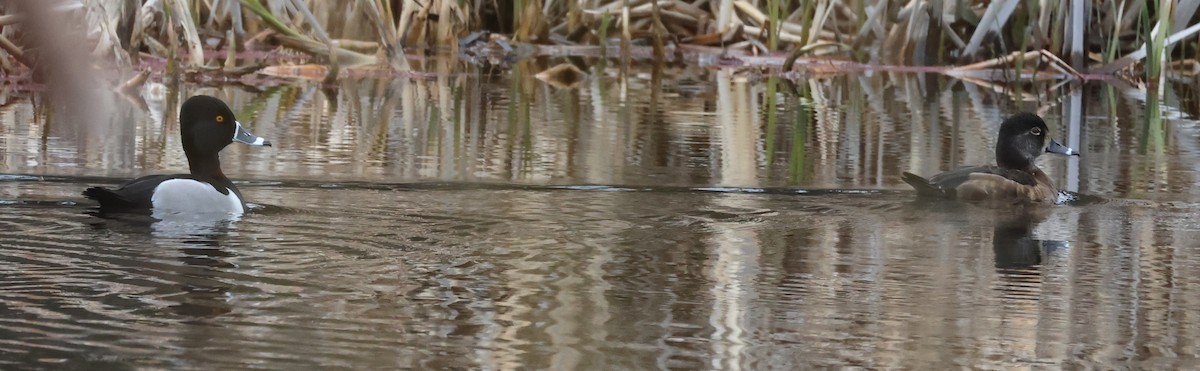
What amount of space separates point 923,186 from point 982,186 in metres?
0.23

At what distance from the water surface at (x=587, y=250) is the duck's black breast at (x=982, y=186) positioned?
0.11 meters

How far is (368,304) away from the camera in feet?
13.1

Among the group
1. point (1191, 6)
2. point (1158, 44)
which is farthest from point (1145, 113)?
point (1191, 6)

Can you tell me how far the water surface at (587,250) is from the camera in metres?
3.52

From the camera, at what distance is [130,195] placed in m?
5.73

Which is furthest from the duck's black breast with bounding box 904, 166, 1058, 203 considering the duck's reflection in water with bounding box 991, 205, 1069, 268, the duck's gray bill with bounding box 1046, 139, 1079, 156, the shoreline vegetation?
the shoreline vegetation

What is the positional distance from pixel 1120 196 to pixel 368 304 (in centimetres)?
385

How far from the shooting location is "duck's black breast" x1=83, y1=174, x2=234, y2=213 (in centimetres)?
560

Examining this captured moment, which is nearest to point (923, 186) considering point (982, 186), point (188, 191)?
point (982, 186)

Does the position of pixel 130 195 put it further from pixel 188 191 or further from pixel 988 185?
pixel 988 185

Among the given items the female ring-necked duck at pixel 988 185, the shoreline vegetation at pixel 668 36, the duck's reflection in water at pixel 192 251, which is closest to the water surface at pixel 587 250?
the duck's reflection in water at pixel 192 251

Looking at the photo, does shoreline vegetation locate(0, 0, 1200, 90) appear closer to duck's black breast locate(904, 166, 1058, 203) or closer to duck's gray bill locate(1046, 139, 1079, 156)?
duck's gray bill locate(1046, 139, 1079, 156)

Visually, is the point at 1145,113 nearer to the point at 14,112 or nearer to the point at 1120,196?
the point at 1120,196

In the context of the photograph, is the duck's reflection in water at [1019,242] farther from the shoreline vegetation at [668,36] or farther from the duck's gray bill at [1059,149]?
the shoreline vegetation at [668,36]
